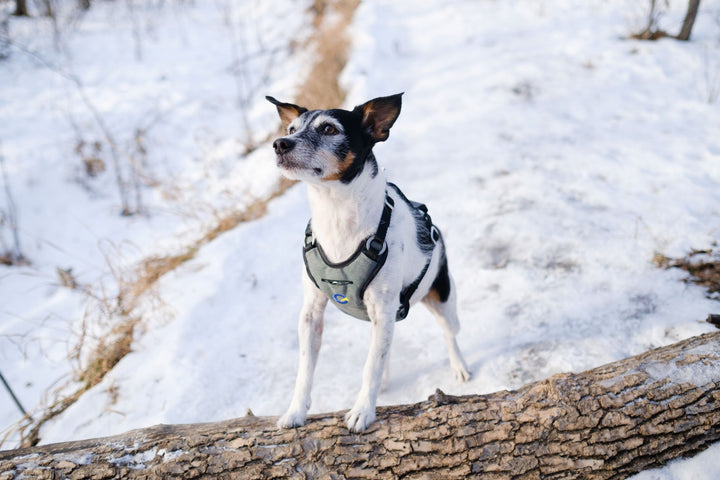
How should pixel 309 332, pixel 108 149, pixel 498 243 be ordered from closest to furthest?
1. pixel 309 332
2. pixel 498 243
3. pixel 108 149

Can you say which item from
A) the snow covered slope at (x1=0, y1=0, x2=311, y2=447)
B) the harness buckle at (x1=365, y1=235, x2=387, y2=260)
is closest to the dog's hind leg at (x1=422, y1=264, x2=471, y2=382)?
the harness buckle at (x1=365, y1=235, x2=387, y2=260)

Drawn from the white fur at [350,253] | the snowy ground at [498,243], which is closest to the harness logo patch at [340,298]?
the white fur at [350,253]

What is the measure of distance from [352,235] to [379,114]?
2.03 ft

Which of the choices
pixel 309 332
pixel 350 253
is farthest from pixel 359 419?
pixel 350 253

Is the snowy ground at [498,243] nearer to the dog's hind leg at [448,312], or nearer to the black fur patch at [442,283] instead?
the dog's hind leg at [448,312]

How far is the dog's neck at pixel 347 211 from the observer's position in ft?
6.89

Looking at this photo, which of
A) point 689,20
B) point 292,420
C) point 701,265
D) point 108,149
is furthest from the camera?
point 108,149

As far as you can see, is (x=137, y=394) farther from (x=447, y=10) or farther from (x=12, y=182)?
(x=447, y=10)

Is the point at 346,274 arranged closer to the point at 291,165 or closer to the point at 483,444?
the point at 291,165

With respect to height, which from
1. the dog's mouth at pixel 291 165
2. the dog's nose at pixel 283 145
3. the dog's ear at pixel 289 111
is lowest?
the dog's mouth at pixel 291 165

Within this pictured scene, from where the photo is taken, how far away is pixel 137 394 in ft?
9.96

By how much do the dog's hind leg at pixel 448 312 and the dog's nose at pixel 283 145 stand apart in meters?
1.23

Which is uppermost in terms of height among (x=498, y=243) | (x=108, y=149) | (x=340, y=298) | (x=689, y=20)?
(x=689, y=20)

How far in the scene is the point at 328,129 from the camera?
214cm
